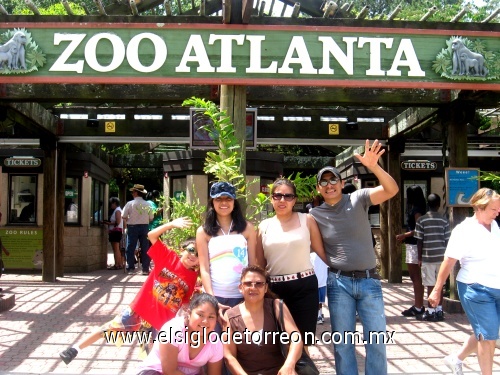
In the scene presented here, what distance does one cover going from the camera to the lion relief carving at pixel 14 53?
551 cm

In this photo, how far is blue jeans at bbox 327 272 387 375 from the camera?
412 centimetres

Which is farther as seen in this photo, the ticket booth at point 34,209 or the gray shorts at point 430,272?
the ticket booth at point 34,209

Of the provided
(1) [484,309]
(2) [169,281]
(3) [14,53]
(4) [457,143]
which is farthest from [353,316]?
(4) [457,143]

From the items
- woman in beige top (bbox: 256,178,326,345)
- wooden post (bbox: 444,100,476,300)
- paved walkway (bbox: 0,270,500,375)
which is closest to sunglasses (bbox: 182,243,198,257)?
woman in beige top (bbox: 256,178,326,345)

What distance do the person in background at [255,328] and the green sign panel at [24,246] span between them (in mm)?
9809

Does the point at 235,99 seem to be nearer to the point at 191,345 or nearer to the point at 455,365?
the point at 191,345

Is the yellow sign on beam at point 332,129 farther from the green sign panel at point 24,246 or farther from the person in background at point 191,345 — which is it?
the person in background at point 191,345

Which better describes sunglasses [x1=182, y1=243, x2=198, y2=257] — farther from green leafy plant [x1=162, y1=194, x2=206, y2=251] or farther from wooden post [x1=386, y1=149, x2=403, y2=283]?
wooden post [x1=386, y1=149, x2=403, y2=283]

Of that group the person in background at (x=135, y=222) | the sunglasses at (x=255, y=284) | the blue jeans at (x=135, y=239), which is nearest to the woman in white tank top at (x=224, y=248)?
the sunglasses at (x=255, y=284)

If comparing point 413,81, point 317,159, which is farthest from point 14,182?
point 413,81

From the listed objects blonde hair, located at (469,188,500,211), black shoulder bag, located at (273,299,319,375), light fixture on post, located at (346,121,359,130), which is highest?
light fixture on post, located at (346,121,359,130)

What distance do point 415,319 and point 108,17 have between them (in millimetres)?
5392

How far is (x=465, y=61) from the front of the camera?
5594 millimetres

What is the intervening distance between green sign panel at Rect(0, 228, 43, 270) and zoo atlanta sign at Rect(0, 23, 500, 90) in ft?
25.6
